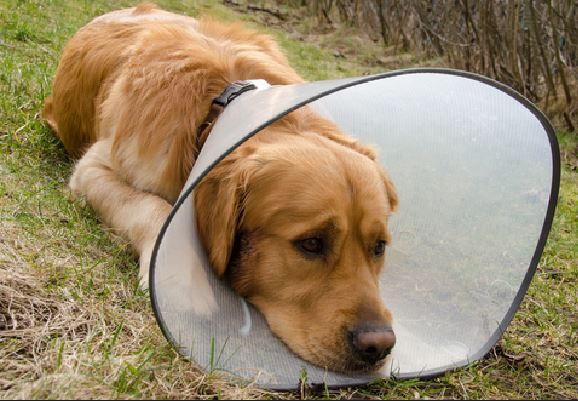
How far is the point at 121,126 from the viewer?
360cm

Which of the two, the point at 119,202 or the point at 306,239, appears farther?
the point at 119,202

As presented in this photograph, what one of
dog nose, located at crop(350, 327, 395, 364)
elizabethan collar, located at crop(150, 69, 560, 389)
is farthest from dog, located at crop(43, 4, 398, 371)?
elizabethan collar, located at crop(150, 69, 560, 389)

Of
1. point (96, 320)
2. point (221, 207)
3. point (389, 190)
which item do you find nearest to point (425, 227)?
point (389, 190)

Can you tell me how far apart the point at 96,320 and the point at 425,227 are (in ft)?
5.70

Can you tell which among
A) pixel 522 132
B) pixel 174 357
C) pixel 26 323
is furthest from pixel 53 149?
pixel 522 132

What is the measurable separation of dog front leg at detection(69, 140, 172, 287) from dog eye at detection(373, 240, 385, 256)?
3.20ft

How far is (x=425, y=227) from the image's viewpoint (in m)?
3.55

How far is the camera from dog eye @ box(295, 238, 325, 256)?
2.73 meters

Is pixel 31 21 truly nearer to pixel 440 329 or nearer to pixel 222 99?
pixel 222 99

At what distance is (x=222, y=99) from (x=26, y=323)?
133 centimetres

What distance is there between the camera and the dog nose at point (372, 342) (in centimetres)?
246

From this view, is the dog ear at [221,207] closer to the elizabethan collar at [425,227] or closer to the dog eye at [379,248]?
the elizabethan collar at [425,227]

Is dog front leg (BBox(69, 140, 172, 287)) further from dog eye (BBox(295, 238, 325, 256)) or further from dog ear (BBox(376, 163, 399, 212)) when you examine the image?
dog ear (BBox(376, 163, 399, 212))

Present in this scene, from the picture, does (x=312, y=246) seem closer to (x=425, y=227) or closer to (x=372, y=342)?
(x=372, y=342)
